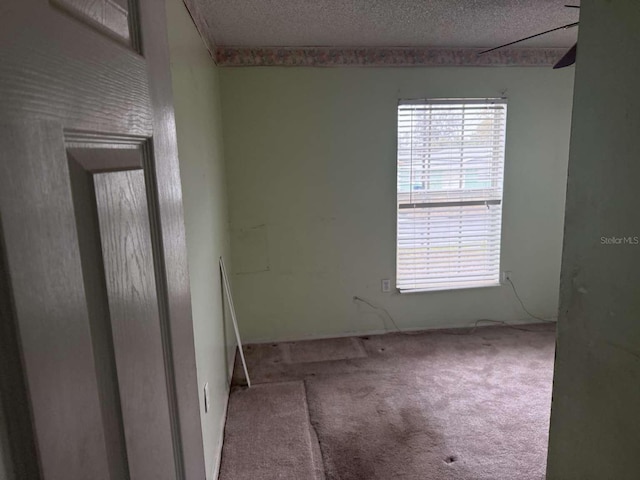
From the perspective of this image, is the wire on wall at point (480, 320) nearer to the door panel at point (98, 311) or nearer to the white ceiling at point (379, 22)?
the white ceiling at point (379, 22)

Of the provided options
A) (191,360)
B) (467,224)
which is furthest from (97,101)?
(467,224)

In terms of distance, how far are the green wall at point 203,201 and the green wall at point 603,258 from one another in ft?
4.57

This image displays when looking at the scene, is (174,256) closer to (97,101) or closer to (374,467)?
(97,101)

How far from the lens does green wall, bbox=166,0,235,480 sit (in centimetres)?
159

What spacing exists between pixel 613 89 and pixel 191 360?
135cm

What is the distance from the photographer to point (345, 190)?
3307mm

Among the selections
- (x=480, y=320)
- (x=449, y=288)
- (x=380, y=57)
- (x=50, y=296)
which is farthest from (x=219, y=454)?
(x=380, y=57)

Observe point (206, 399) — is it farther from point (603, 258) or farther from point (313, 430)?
point (603, 258)

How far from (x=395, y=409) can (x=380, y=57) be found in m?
2.66

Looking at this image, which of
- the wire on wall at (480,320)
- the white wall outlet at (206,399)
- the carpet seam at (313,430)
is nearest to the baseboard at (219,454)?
the white wall outlet at (206,399)

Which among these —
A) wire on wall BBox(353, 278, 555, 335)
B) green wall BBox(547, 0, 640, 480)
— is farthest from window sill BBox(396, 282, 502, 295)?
green wall BBox(547, 0, 640, 480)

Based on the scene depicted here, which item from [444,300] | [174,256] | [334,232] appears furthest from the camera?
[444,300]

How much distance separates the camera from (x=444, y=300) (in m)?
3.61

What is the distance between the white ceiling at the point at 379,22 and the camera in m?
2.20
